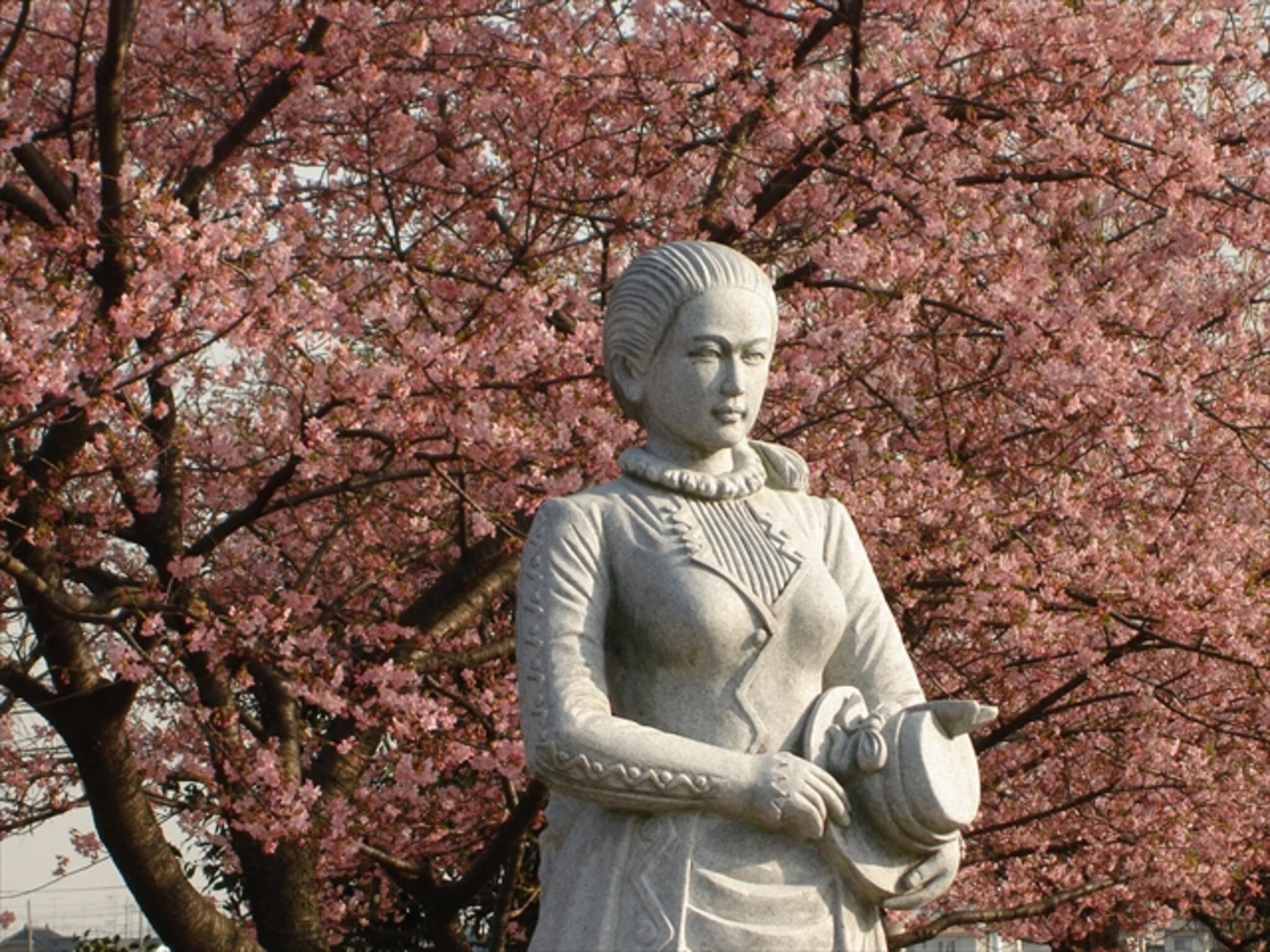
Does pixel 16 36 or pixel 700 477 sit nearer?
pixel 700 477

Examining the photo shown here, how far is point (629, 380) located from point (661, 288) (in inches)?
9.3

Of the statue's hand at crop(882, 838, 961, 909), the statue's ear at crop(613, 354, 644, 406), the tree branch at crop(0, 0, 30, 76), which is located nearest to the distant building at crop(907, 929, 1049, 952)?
the tree branch at crop(0, 0, 30, 76)

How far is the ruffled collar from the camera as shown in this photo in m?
5.21

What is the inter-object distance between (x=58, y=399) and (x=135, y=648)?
4.07 feet

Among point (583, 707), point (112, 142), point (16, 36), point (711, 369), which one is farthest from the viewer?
point (112, 142)

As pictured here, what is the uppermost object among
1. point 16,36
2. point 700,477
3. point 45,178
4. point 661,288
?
point 16,36

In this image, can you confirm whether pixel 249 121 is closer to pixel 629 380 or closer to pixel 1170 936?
pixel 629 380

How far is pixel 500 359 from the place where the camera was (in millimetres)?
10828

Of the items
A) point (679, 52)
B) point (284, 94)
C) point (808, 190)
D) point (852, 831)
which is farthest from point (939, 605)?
point (852, 831)

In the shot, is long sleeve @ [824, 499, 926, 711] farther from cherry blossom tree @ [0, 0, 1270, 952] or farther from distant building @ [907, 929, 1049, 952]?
distant building @ [907, 929, 1049, 952]

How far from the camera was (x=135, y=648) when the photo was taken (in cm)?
983

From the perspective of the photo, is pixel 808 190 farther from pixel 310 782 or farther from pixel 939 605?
pixel 310 782

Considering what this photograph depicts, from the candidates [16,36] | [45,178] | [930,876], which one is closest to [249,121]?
[45,178]

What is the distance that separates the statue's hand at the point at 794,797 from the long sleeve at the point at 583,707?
4 cm
